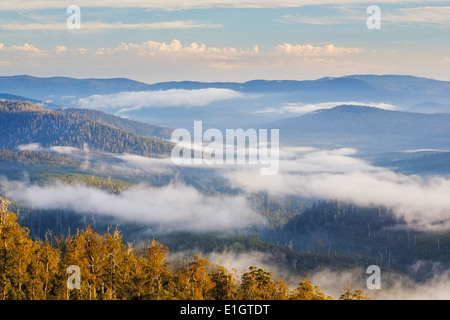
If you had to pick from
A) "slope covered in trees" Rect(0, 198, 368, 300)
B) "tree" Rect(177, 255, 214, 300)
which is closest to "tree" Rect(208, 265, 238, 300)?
"slope covered in trees" Rect(0, 198, 368, 300)

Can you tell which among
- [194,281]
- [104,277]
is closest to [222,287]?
[194,281]

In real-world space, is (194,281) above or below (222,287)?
above

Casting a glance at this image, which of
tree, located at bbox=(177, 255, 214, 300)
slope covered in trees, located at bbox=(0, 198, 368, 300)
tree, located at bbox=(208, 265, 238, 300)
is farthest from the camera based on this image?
tree, located at bbox=(208, 265, 238, 300)

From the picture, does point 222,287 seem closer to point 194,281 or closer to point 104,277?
point 194,281

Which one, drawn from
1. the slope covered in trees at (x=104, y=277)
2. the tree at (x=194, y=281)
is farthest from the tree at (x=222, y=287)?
the tree at (x=194, y=281)

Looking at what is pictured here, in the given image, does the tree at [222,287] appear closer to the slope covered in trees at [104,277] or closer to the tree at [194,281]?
the slope covered in trees at [104,277]

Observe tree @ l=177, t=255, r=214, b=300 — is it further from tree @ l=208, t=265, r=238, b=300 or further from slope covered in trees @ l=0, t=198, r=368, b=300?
tree @ l=208, t=265, r=238, b=300

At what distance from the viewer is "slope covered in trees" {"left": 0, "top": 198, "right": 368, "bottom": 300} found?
77.4 m

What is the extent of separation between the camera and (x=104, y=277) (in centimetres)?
8381

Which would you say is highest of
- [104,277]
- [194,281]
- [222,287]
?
[104,277]

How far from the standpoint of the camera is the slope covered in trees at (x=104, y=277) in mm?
77438

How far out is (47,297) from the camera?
78.4 m
